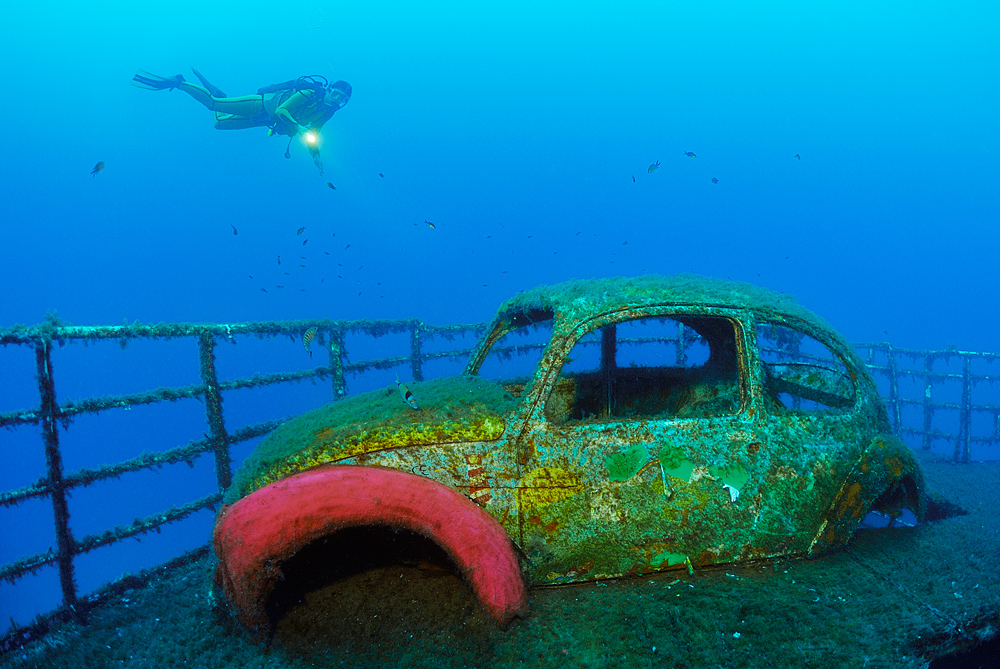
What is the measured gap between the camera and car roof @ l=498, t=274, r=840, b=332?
8.28 ft

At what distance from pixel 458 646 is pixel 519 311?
1.91 meters

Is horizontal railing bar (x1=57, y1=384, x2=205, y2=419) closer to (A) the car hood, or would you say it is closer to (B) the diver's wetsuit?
(A) the car hood

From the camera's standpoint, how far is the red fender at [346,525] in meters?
1.93

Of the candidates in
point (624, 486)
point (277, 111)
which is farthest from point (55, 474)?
point (277, 111)

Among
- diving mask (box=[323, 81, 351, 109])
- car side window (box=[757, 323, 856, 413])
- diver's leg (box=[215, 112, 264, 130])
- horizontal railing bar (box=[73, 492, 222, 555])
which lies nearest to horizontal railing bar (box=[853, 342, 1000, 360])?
car side window (box=[757, 323, 856, 413])

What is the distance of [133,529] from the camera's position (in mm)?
3379

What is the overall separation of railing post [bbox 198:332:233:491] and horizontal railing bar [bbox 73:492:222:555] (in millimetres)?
255

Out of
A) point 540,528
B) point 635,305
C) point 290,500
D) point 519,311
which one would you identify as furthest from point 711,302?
point 290,500

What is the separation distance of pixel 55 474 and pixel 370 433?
7.20ft

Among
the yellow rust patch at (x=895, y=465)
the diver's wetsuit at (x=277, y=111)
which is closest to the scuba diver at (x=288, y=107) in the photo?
the diver's wetsuit at (x=277, y=111)

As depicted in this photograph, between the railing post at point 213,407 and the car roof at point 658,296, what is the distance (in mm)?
2754

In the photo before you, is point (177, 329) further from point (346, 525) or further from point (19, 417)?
point (346, 525)

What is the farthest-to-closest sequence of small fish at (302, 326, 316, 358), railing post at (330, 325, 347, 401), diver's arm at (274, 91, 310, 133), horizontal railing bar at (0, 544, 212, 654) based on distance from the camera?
diver's arm at (274, 91, 310, 133) → railing post at (330, 325, 347, 401) → small fish at (302, 326, 316, 358) → horizontal railing bar at (0, 544, 212, 654)

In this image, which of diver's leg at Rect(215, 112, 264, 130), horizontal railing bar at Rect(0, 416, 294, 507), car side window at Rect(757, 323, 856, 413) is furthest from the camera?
diver's leg at Rect(215, 112, 264, 130)
